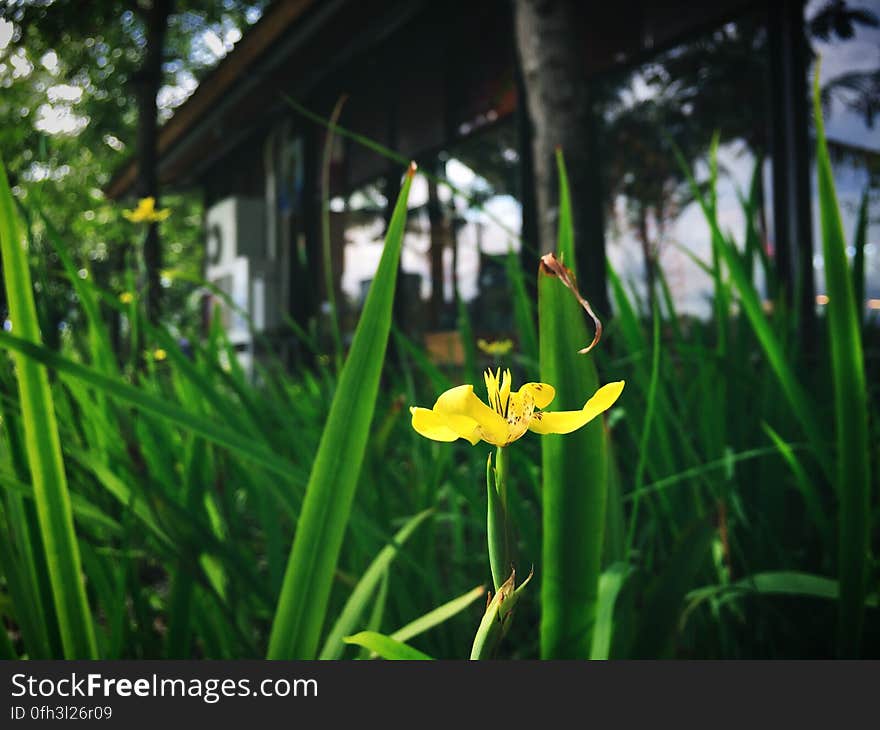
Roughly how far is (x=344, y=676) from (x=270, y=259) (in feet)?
13.5

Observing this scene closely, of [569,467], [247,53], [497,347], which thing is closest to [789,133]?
[497,347]

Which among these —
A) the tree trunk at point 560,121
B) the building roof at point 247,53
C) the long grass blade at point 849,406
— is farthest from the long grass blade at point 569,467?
the building roof at point 247,53

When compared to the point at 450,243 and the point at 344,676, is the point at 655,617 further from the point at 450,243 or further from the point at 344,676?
the point at 450,243

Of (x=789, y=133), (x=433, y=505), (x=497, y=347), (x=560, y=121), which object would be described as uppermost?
(x=789, y=133)

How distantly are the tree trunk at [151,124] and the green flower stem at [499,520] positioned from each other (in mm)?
655

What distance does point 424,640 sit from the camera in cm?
42

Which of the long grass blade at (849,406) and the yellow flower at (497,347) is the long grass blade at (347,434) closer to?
the long grass blade at (849,406)

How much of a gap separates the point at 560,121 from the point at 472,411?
0.85 meters

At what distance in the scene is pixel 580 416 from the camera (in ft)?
0.37

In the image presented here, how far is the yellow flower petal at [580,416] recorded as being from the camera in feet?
0.34

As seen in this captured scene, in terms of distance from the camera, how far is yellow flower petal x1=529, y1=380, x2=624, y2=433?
103mm

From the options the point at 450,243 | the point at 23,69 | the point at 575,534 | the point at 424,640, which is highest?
the point at 450,243

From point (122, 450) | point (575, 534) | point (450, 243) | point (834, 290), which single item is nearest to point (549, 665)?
point (575, 534)

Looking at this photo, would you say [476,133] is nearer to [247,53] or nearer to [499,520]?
[247,53]
